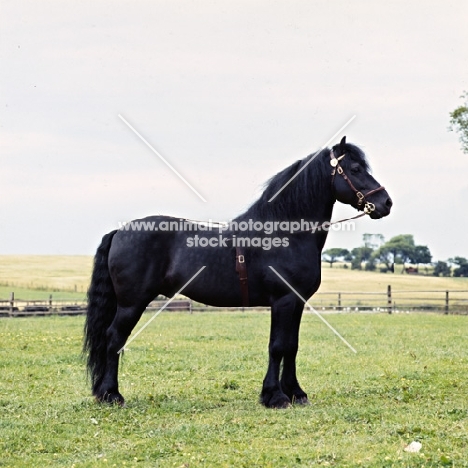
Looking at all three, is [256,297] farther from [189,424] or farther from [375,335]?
[375,335]

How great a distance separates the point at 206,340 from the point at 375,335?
15.0ft

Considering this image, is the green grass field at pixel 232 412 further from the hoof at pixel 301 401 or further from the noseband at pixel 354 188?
the noseband at pixel 354 188

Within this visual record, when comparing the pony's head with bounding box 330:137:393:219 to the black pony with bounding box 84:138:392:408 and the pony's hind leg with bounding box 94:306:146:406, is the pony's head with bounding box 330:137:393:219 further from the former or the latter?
the pony's hind leg with bounding box 94:306:146:406

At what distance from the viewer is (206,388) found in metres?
9.73

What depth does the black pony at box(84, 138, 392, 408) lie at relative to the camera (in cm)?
824

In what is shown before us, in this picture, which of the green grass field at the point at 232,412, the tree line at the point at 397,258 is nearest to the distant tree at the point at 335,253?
the tree line at the point at 397,258

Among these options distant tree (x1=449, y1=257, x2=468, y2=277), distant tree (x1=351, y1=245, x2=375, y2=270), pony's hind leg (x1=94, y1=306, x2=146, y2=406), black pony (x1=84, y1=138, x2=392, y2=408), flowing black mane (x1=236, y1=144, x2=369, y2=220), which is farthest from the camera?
distant tree (x1=351, y1=245, x2=375, y2=270)

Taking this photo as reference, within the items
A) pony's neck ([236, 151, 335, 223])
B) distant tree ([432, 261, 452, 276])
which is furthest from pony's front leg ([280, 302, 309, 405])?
distant tree ([432, 261, 452, 276])

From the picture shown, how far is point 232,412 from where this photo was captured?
25.6 feet

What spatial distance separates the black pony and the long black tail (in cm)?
2

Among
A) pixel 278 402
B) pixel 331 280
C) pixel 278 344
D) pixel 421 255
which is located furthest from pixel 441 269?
pixel 278 402

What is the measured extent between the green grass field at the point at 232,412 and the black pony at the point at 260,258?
0.61 meters

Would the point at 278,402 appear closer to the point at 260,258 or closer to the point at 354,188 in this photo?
the point at 260,258

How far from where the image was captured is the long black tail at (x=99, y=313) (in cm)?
866
